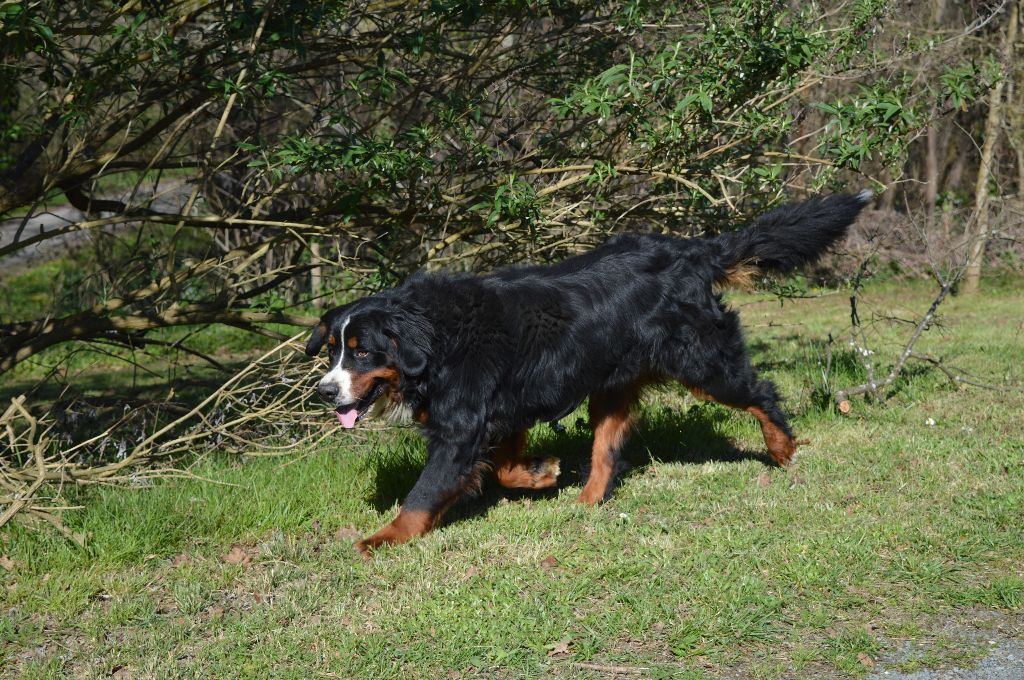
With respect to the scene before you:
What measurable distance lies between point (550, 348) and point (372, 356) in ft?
3.37

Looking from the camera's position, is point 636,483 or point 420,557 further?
point 636,483

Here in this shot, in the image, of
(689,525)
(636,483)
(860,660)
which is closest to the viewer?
(860,660)

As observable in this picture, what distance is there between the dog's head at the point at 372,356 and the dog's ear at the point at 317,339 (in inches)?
7.4

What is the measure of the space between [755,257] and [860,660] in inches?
116

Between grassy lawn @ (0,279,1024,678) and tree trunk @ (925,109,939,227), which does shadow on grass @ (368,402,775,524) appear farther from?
tree trunk @ (925,109,939,227)

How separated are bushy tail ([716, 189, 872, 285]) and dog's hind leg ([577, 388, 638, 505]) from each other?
97 centimetres

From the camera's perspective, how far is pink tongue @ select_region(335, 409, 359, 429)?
210 inches

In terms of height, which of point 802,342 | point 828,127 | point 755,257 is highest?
point 828,127

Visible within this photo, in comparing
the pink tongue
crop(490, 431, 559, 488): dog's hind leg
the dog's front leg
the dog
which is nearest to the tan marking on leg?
the dog

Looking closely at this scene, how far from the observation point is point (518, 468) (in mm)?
6133

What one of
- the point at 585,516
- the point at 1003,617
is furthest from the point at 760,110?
the point at 1003,617

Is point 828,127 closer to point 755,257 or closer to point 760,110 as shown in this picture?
point 760,110

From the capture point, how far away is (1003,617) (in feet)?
14.3

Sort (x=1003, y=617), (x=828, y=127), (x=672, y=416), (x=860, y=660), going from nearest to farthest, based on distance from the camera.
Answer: (x=860, y=660)
(x=1003, y=617)
(x=828, y=127)
(x=672, y=416)
